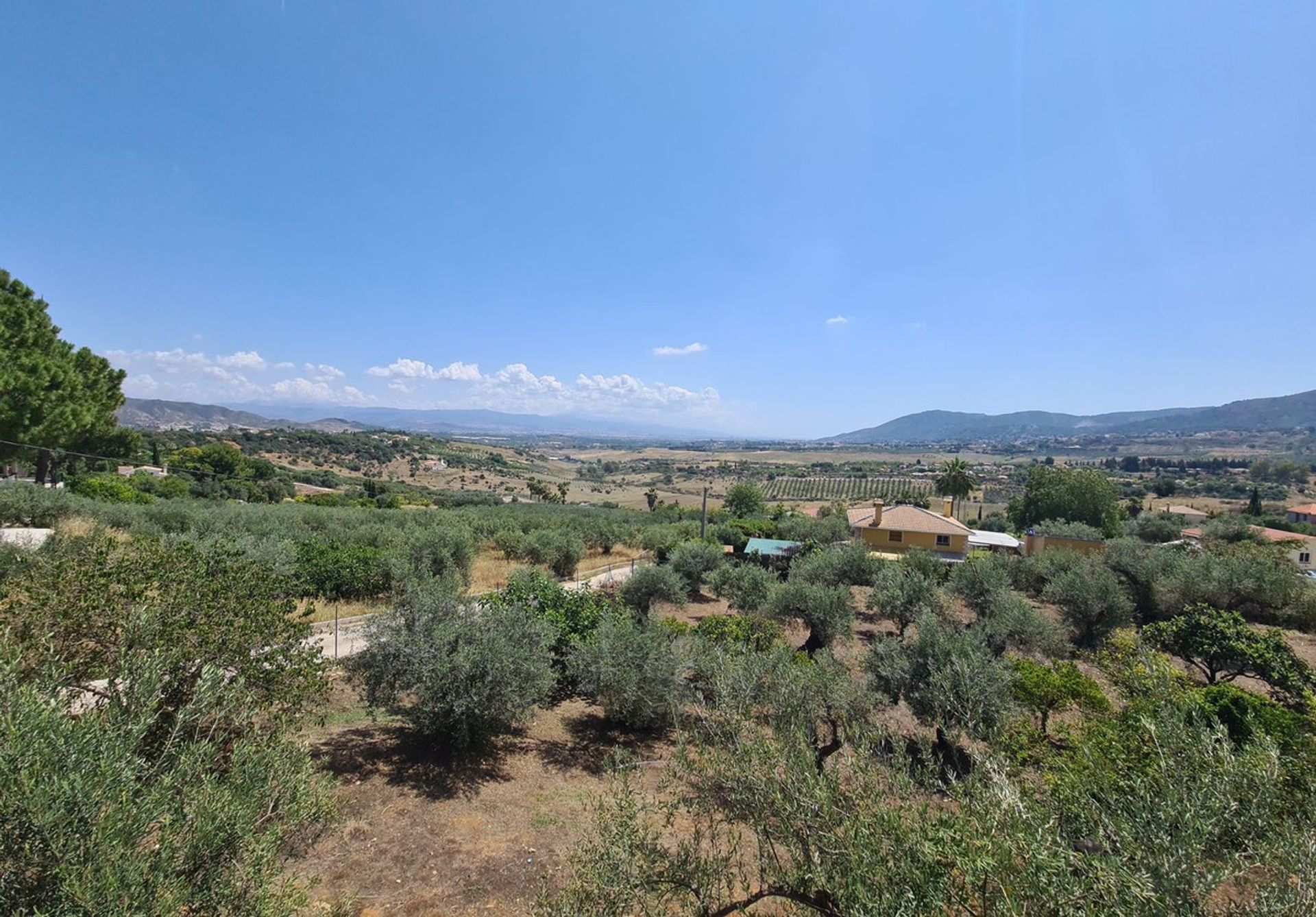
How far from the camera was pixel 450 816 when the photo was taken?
768 centimetres

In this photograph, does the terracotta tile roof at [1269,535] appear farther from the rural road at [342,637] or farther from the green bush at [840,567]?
the rural road at [342,637]

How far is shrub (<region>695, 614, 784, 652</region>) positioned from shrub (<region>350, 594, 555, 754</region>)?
487 cm

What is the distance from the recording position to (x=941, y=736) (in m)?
10.7

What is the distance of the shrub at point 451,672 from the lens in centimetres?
843

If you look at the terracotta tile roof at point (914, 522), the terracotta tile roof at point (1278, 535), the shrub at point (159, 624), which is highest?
the shrub at point (159, 624)

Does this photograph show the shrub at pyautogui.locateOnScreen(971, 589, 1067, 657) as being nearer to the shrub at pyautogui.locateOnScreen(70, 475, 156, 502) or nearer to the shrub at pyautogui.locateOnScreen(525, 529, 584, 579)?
the shrub at pyautogui.locateOnScreen(525, 529, 584, 579)

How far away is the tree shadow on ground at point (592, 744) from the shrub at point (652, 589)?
6.80 meters

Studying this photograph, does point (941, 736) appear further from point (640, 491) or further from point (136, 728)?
point (640, 491)

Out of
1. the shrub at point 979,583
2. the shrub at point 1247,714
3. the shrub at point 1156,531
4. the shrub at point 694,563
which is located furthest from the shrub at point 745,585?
the shrub at point 1156,531

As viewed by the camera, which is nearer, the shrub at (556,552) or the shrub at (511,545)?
the shrub at (556,552)

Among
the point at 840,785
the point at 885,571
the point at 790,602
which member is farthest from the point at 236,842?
the point at 885,571

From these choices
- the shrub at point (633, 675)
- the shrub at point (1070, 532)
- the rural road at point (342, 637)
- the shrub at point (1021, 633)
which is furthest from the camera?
the shrub at point (1070, 532)

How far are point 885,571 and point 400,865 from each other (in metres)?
17.4

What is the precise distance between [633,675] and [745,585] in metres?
9.38
